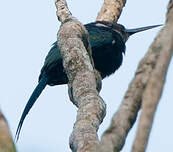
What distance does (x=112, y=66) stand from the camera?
18.4 feet

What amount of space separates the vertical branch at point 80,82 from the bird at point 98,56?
1.18 meters

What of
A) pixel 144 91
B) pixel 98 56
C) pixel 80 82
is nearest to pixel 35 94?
pixel 98 56

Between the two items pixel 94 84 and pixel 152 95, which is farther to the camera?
pixel 94 84

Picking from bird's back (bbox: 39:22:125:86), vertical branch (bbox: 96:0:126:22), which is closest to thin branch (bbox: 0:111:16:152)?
vertical branch (bbox: 96:0:126:22)

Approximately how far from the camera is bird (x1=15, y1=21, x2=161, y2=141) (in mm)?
5301

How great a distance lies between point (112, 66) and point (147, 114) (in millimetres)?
4427

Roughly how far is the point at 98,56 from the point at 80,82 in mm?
2460

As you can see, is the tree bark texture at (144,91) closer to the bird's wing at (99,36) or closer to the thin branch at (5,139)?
the thin branch at (5,139)

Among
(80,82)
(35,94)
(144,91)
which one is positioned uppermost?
(144,91)

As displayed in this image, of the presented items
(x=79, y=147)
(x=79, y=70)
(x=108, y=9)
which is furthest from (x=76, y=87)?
(x=108, y=9)

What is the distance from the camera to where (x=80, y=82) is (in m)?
3.14

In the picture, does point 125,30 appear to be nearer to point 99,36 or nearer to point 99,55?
point 99,36

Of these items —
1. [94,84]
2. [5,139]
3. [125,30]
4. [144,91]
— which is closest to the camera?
[5,139]

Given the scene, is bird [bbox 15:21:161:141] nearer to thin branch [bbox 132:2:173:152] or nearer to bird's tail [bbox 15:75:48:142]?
bird's tail [bbox 15:75:48:142]
